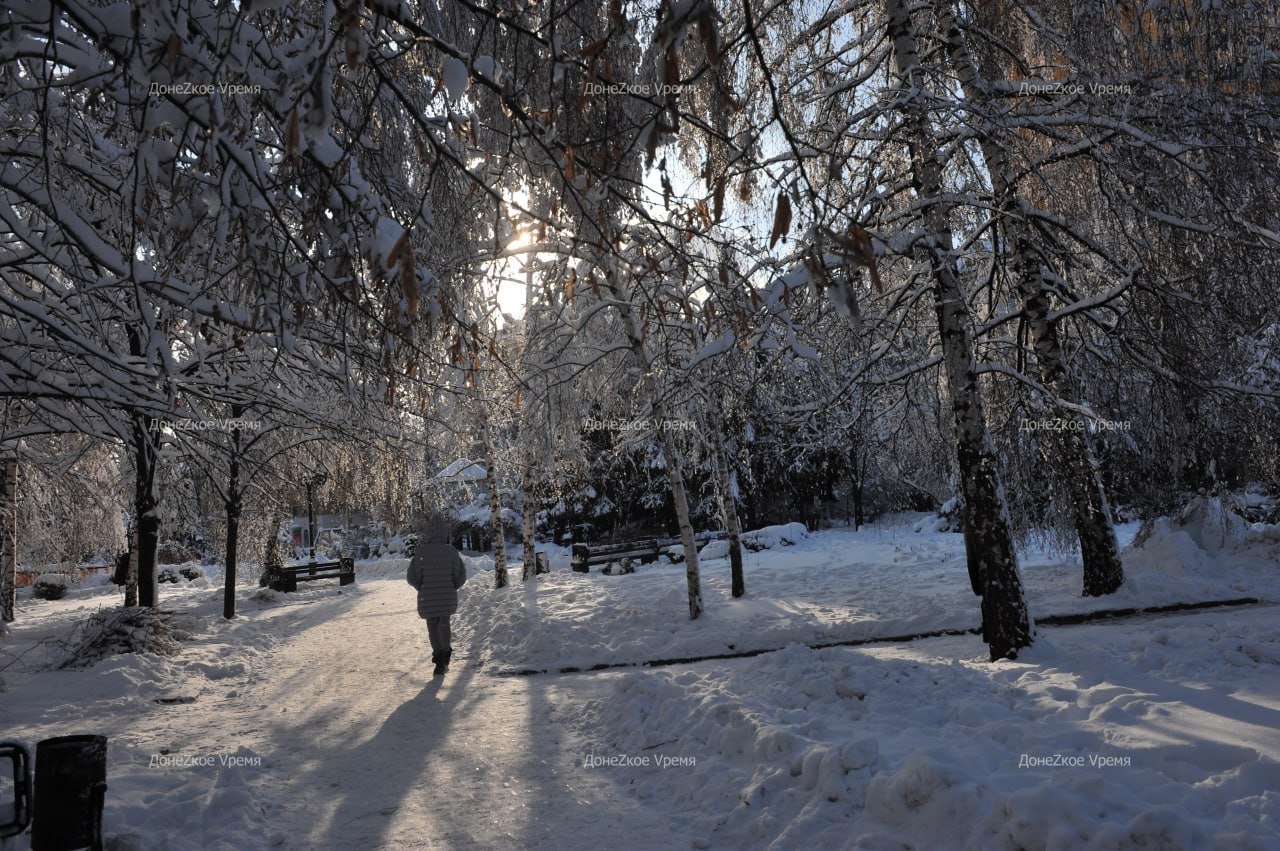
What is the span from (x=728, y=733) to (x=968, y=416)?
3.93m

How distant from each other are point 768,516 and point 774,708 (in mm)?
26292

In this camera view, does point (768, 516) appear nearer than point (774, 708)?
No

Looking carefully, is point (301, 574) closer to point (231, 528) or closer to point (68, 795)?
point (231, 528)

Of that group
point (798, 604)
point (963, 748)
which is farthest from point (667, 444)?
point (963, 748)

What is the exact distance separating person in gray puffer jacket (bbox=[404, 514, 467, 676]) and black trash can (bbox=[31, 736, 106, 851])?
16.4 feet

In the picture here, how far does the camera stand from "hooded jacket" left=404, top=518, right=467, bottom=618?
28.3 ft

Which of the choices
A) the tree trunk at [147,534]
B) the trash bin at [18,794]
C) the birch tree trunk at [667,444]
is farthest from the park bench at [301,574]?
the trash bin at [18,794]

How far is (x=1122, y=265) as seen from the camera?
7828mm

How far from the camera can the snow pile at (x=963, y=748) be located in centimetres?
312

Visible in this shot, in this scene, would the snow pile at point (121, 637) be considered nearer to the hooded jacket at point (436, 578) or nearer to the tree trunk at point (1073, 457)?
the hooded jacket at point (436, 578)

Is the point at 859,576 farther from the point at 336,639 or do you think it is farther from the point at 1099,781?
the point at 1099,781

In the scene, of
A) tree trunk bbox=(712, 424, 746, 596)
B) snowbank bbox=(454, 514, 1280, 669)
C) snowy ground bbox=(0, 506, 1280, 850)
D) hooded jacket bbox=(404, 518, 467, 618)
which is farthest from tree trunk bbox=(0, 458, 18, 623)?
tree trunk bbox=(712, 424, 746, 596)

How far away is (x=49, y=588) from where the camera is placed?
2459 centimetres

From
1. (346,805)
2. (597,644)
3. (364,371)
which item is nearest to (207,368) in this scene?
(364,371)
